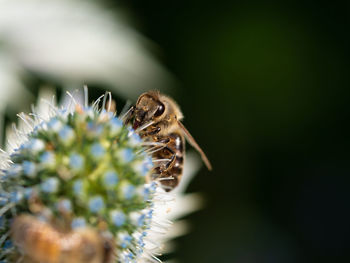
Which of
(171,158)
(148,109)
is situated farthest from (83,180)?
(171,158)

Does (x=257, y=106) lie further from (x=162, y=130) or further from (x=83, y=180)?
(x=83, y=180)

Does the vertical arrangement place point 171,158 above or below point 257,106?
below

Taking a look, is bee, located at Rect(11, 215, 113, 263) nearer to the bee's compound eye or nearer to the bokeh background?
the bee's compound eye

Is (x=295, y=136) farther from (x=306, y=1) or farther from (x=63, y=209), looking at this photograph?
(x=63, y=209)

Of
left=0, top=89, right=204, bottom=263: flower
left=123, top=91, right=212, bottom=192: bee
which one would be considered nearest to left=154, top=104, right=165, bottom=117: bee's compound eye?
left=123, top=91, right=212, bottom=192: bee

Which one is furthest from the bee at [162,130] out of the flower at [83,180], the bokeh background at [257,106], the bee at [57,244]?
the bokeh background at [257,106]

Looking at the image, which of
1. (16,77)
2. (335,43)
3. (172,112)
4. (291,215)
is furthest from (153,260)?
(335,43)
